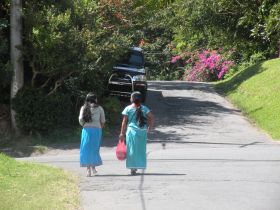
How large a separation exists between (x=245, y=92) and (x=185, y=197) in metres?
20.4

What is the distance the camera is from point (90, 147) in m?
11.8

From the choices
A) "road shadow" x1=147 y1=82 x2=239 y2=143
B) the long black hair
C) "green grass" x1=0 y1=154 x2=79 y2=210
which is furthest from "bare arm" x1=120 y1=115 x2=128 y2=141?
"road shadow" x1=147 y1=82 x2=239 y2=143

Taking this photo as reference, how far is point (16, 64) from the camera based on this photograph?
1923 centimetres

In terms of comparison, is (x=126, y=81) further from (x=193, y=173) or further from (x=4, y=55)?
(x=193, y=173)

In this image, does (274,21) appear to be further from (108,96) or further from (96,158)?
(96,158)

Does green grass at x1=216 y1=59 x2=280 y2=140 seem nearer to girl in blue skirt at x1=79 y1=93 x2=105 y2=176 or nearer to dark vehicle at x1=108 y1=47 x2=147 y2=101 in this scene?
dark vehicle at x1=108 y1=47 x2=147 y2=101

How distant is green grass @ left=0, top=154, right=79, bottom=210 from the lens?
838 centimetres

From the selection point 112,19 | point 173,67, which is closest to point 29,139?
point 112,19

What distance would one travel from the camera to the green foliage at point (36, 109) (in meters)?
19.1

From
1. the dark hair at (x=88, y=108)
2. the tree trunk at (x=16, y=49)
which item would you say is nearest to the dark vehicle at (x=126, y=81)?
the tree trunk at (x=16, y=49)

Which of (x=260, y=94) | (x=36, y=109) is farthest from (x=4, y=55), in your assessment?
(x=260, y=94)

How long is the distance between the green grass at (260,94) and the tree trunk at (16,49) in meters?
8.01

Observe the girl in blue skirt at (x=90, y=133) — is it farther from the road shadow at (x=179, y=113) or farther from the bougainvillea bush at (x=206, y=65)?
the bougainvillea bush at (x=206, y=65)

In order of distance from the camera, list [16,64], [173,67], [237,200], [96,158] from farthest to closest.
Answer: [173,67] → [16,64] → [96,158] → [237,200]
